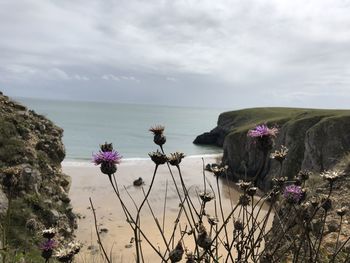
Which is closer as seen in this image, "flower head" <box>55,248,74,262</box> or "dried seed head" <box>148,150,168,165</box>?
"flower head" <box>55,248,74,262</box>

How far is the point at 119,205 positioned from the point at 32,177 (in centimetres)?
1519

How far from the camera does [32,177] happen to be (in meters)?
16.1

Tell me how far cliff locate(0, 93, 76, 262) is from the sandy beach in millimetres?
1689

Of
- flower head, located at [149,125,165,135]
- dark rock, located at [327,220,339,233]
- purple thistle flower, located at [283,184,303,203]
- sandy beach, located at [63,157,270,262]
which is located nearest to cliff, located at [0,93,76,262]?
sandy beach, located at [63,157,270,262]

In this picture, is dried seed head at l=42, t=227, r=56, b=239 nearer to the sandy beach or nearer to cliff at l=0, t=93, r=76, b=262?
the sandy beach

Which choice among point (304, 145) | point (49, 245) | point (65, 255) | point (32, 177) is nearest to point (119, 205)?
point (32, 177)

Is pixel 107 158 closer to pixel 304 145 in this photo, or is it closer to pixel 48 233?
pixel 48 233

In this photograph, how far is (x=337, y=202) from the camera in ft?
31.6

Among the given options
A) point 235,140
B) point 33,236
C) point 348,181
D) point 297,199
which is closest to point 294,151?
point 235,140

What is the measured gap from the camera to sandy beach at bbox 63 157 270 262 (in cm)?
2042

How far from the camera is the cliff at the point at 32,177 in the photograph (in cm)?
1357

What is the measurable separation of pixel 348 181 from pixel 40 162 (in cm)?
1296

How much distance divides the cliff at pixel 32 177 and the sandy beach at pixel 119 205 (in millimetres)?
1689

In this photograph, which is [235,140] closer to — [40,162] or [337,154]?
[337,154]
